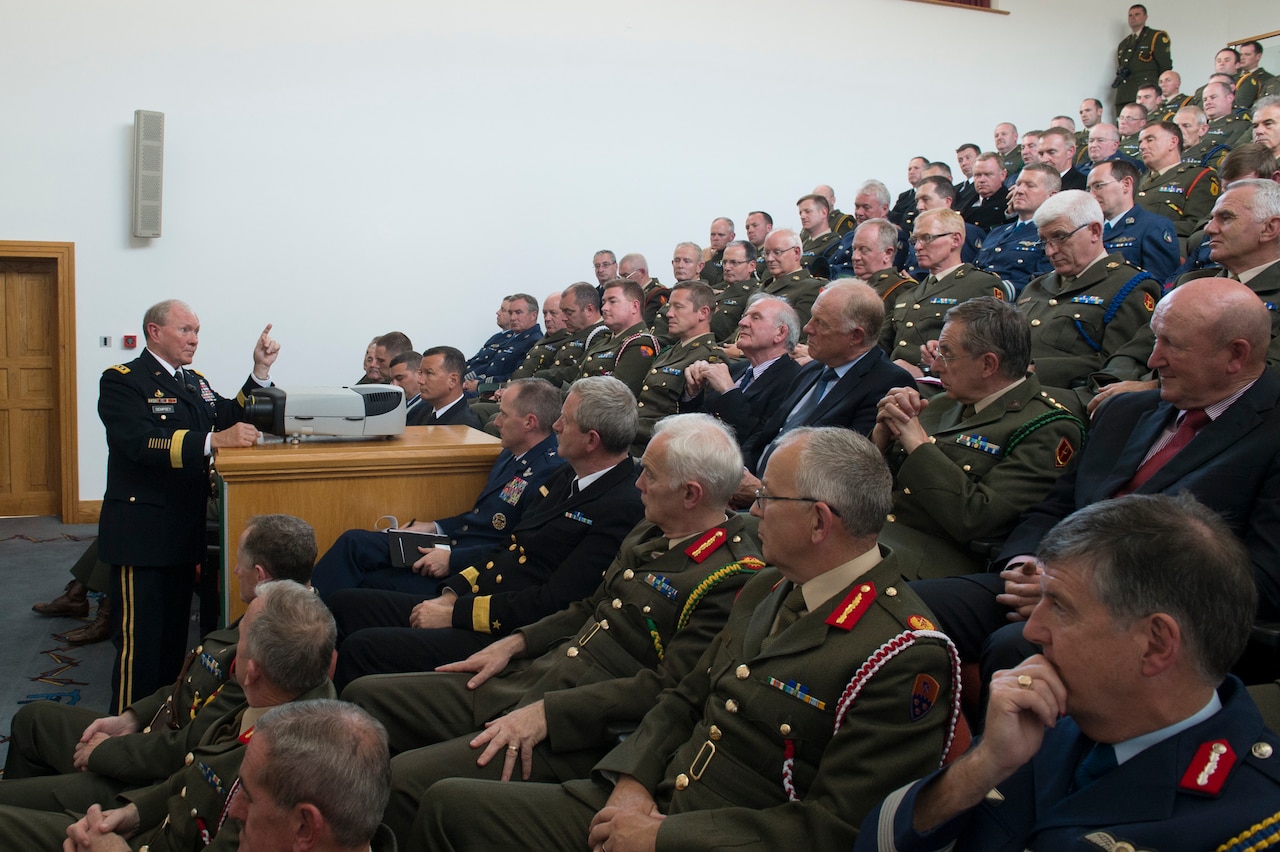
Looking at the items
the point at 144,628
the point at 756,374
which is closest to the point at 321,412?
the point at 144,628

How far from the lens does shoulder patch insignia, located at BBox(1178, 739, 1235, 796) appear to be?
1.12 metres

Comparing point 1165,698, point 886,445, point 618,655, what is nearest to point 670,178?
point 886,445

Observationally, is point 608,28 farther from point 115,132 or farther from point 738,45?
point 115,132

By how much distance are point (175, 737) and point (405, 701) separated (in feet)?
1.55

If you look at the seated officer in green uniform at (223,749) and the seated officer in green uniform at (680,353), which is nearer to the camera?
the seated officer in green uniform at (223,749)

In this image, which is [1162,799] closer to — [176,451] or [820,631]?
[820,631]

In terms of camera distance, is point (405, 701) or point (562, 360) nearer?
point (405, 701)

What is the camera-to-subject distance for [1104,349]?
341cm

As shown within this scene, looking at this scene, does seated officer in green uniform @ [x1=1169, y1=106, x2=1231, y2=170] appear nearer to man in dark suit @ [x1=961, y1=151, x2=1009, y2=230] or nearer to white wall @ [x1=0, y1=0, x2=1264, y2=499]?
man in dark suit @ [x1=961, y1=151, x2=1009, y2=230]

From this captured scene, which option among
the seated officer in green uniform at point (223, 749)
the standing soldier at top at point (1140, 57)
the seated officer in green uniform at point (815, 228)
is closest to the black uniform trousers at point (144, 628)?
the seated officer in green uniform at point (223, 749)

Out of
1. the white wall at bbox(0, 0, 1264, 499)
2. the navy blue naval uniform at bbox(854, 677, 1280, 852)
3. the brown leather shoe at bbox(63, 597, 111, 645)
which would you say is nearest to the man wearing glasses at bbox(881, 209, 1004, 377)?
the navy blue naval uniform at bbox(854, 677, 1280, 852)

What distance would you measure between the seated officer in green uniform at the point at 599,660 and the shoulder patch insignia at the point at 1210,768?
3.34 feet

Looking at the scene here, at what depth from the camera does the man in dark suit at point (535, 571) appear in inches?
101

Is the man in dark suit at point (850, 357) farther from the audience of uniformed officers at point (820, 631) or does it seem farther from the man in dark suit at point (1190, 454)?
the man in dark suit at point (1190, 454)
